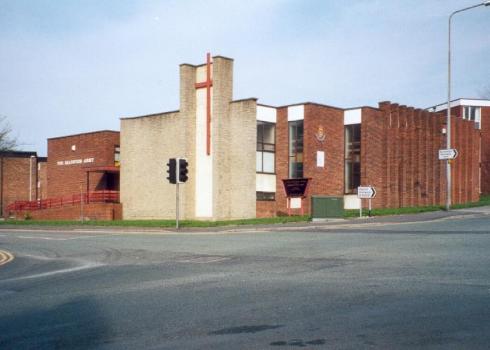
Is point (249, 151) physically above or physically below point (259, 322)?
above

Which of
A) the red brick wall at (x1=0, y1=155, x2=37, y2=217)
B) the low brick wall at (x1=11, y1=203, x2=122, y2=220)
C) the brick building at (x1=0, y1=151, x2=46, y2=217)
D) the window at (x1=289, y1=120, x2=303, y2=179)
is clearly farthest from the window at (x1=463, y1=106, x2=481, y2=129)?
the red brick wall at (x1=0, y1=155, x2=37, y2=217)

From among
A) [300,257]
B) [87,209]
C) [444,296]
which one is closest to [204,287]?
[444,296]

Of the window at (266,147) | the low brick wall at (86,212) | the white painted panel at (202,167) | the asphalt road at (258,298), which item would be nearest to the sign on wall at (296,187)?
the window at (266,147)

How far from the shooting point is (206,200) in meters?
35.2

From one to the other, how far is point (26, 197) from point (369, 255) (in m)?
49.5

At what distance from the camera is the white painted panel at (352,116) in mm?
39219

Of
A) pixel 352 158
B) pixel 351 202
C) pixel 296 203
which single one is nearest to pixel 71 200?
pixel 296 203

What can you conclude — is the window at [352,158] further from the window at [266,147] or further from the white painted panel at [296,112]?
the window at [266,147]

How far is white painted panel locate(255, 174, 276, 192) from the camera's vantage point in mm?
36594

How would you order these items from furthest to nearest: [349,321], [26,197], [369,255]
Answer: [26,197] → [369,255] → [349,321]

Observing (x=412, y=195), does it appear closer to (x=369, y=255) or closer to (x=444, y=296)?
(x=369, y=255)

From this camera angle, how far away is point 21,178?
56500 mm

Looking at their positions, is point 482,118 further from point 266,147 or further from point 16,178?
point 16,178

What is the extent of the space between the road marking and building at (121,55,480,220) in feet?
55.0
